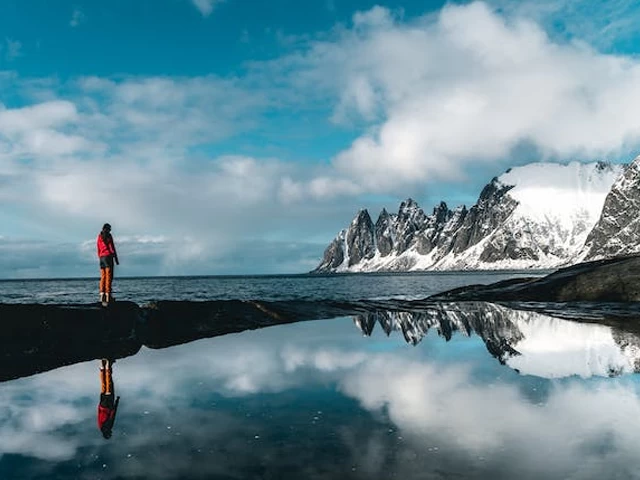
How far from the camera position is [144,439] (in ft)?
27.1

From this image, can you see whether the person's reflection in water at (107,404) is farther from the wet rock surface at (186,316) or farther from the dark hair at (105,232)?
the dark hair at (105,232)

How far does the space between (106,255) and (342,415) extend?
16.9 meters

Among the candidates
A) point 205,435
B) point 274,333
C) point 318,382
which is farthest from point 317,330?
point 205,435

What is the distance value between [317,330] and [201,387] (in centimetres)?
1264

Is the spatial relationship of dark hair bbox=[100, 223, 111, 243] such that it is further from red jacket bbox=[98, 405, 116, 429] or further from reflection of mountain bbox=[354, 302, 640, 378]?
red jacket bbox=[98, 405, 116, 429]

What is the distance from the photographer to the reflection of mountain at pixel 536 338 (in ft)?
45.1

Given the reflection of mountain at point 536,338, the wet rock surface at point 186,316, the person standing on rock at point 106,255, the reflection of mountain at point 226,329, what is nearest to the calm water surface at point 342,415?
the reflection of mountain at point 536,338

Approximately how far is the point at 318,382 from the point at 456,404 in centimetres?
377

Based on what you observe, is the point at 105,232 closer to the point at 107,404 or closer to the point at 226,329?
the point at 226,329

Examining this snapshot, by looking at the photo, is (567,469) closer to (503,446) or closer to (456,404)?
(503,446)

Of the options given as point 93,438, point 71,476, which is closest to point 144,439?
point 93,438

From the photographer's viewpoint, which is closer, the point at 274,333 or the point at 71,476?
the point at 71,476

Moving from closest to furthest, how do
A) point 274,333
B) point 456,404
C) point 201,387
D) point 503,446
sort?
1. point 503,446
2. point 456,404
3. point 201,387
4. point 274,333

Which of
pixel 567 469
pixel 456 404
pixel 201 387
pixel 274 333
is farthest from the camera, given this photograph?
pixel 274 333
